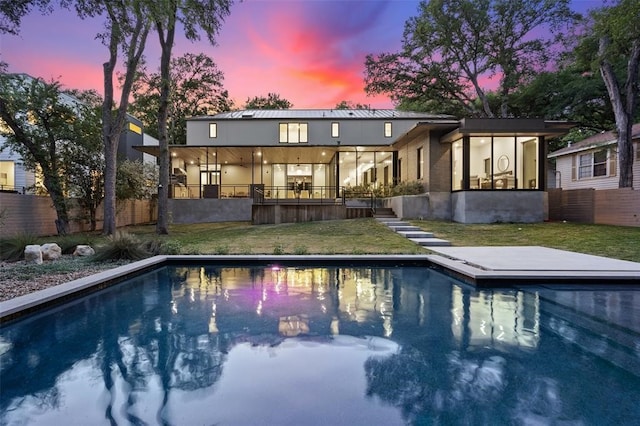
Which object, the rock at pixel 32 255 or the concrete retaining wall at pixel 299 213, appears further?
the concrete retaining wall at pixel 299 213

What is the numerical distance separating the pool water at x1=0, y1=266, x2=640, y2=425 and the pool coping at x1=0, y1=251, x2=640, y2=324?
194 millimetres

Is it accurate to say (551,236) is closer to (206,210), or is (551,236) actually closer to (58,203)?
(206,210)

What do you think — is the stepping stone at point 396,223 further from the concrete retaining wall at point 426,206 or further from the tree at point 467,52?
the tree at point 467,52

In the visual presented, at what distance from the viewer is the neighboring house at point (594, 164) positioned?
17.3 metres

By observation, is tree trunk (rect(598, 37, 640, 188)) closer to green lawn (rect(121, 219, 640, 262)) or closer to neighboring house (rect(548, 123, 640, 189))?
neighboring house (rect(548, 123, 640, 189))

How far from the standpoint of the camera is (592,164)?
19578 mm

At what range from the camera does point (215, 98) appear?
31.6 m

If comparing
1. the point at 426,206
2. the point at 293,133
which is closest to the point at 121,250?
the point at 426,206

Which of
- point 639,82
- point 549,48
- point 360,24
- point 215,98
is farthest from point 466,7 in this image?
point 215,98

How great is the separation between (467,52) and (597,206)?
12688mm

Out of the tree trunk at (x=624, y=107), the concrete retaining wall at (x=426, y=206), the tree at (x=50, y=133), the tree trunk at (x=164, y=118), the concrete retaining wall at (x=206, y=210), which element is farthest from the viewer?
the concrete retaining wall at (x=206, y=210)

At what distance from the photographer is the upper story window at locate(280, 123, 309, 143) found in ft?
70.6

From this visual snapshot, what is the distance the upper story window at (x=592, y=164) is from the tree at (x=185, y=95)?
87.9ft

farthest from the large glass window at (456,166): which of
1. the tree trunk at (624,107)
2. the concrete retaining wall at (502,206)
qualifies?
the tree trunk at (624,107)
